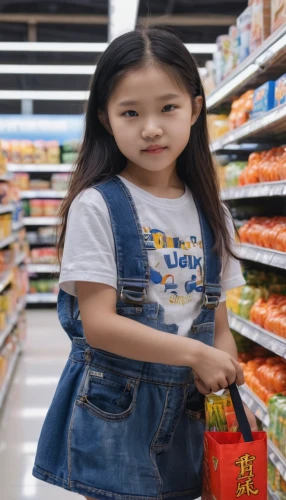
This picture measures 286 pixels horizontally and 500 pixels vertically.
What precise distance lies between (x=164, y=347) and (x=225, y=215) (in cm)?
40

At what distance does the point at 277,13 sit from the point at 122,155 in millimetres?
1837

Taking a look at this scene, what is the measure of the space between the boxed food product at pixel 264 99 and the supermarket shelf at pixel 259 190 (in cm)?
33

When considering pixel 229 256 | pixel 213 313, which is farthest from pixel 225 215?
pixel 213 313

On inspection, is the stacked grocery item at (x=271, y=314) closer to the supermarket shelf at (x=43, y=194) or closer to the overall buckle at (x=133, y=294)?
the overall buckle at (x=133, y=294)

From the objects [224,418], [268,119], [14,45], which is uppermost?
[14,45]

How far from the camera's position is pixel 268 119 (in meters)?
2.91

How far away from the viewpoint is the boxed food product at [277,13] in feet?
9.59

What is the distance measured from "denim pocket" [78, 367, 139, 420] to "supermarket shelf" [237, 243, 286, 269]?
1.38 metres

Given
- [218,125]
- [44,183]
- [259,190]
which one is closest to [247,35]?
[218,125]

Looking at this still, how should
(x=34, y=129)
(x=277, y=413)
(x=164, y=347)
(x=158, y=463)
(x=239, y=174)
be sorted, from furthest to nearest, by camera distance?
(x=34, y=129) → (x=239, y=174) → (x=277, y=413) → (x=158, y=463) → (x=164, y=347)

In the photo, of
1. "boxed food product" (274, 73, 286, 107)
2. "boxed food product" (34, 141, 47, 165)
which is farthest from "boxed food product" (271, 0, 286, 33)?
"boxed food product" (34, 141, 47, 165)

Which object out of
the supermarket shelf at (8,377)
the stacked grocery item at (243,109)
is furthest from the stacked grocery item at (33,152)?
the stacked grocery item at (243,109)

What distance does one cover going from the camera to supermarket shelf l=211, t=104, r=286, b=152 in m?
2.82

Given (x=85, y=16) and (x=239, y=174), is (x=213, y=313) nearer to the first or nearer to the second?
(x=239, y=174)
